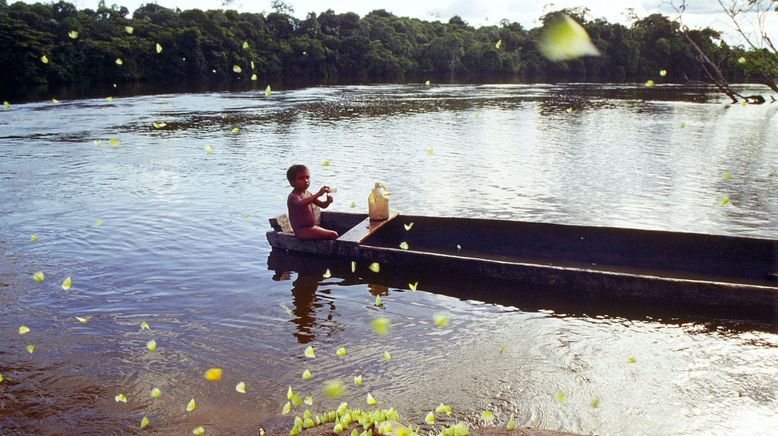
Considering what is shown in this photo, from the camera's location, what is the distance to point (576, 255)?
8.59 meters

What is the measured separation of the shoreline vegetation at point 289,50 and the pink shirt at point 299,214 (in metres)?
22.9

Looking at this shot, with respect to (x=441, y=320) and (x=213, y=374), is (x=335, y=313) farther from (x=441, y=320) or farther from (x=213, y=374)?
(x=213, y=374)

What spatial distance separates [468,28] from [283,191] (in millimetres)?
107647

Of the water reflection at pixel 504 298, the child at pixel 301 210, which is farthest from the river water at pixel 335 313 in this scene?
the child at pixel 301 210

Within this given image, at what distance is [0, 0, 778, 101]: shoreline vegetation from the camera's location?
52469 mm

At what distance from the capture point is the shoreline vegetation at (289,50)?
52469mm

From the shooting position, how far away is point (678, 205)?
12688 mm

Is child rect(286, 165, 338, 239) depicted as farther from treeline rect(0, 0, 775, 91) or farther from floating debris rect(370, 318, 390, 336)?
treeline rect(0, 0, 775, 91)

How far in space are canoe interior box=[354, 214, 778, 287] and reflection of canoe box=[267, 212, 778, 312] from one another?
1 centimetres

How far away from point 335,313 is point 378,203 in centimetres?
220

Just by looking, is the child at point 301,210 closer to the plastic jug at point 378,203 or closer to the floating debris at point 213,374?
the plastic jug at point 378,203

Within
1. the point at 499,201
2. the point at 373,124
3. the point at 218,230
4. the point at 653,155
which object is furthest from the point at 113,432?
the point at 373,124

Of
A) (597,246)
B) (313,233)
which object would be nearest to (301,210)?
(313,233)

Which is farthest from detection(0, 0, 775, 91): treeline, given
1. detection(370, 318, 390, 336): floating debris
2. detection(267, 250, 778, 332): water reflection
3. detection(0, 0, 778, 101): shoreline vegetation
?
detection(370, 318, 390, 336): floating debris
